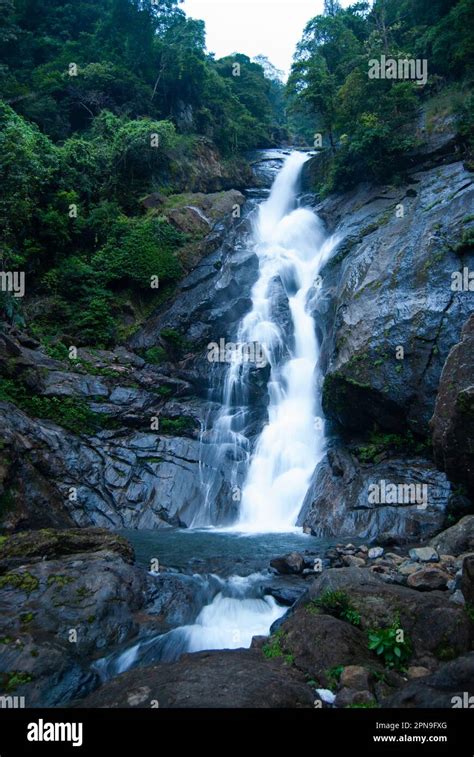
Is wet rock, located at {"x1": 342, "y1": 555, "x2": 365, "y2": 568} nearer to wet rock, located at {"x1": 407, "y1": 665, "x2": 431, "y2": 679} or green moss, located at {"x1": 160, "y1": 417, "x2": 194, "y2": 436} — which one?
wet rock, located at {"x1": 407, "y1": 665, "x2": 431, "y2": 679}

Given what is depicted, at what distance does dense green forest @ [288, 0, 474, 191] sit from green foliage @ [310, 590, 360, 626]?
1893cm

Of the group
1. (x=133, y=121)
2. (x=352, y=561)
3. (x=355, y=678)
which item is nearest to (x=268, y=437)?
(x=352, y=561)

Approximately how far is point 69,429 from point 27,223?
33.3 feet

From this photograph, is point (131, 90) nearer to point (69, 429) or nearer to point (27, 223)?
point (27, 223)

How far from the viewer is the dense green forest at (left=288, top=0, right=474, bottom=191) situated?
20.6m

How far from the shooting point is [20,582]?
7551 millimetres

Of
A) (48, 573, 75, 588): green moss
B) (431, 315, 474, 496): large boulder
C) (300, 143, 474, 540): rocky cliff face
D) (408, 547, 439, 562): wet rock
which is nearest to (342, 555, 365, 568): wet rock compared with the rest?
(408, 547, 439, 562): wet rock

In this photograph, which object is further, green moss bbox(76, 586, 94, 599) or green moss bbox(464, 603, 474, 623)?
green moss bbox(76, 586, 94, 599)

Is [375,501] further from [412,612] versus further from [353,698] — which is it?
[353,698]

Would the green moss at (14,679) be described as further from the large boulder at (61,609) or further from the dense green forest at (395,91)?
the dense green forest at (395,91)

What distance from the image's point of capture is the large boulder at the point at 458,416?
8.95 m

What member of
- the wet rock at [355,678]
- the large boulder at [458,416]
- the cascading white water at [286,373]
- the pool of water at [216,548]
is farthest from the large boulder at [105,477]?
the wet rock at [355,678]

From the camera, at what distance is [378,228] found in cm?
1903
